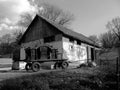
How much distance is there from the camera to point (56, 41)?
1912 centimetres

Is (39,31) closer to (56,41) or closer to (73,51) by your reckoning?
(56,41)

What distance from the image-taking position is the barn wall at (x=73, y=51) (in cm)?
1887

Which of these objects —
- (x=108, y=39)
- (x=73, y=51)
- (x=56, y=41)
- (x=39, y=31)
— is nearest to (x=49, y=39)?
(x=56, y=41)

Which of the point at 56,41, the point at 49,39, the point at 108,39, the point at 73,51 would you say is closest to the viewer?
the point at 56,41

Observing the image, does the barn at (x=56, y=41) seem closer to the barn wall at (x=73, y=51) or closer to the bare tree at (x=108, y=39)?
the barn wall at (x=73, y=51)

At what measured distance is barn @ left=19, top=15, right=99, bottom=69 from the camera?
18.6 metres

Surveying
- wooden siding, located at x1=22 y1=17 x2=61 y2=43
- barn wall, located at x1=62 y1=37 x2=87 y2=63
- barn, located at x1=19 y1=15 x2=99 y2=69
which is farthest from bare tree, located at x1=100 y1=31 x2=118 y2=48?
wooden siding, located at x1=22 y1=17 x2=61 y2=43

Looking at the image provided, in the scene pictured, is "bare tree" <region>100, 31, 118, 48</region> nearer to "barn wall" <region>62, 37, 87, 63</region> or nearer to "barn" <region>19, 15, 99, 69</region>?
"barn" <region>19, 15, 99, 69</region>

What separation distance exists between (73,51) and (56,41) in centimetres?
297

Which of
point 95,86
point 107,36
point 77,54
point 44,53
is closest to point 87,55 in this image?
point 77,54

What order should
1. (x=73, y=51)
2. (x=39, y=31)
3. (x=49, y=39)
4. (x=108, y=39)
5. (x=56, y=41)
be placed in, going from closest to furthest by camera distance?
(x=56, y=41) → (x=73, y=51) → (x=49, y=39) → (x=39, y=31) → (x=108, y=39)

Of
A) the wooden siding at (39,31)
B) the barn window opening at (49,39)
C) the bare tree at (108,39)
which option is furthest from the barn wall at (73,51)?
the bare tree at (108,39)

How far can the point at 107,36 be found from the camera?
2547 inches

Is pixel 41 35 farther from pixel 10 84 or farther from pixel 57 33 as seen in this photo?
pixel 10 84
